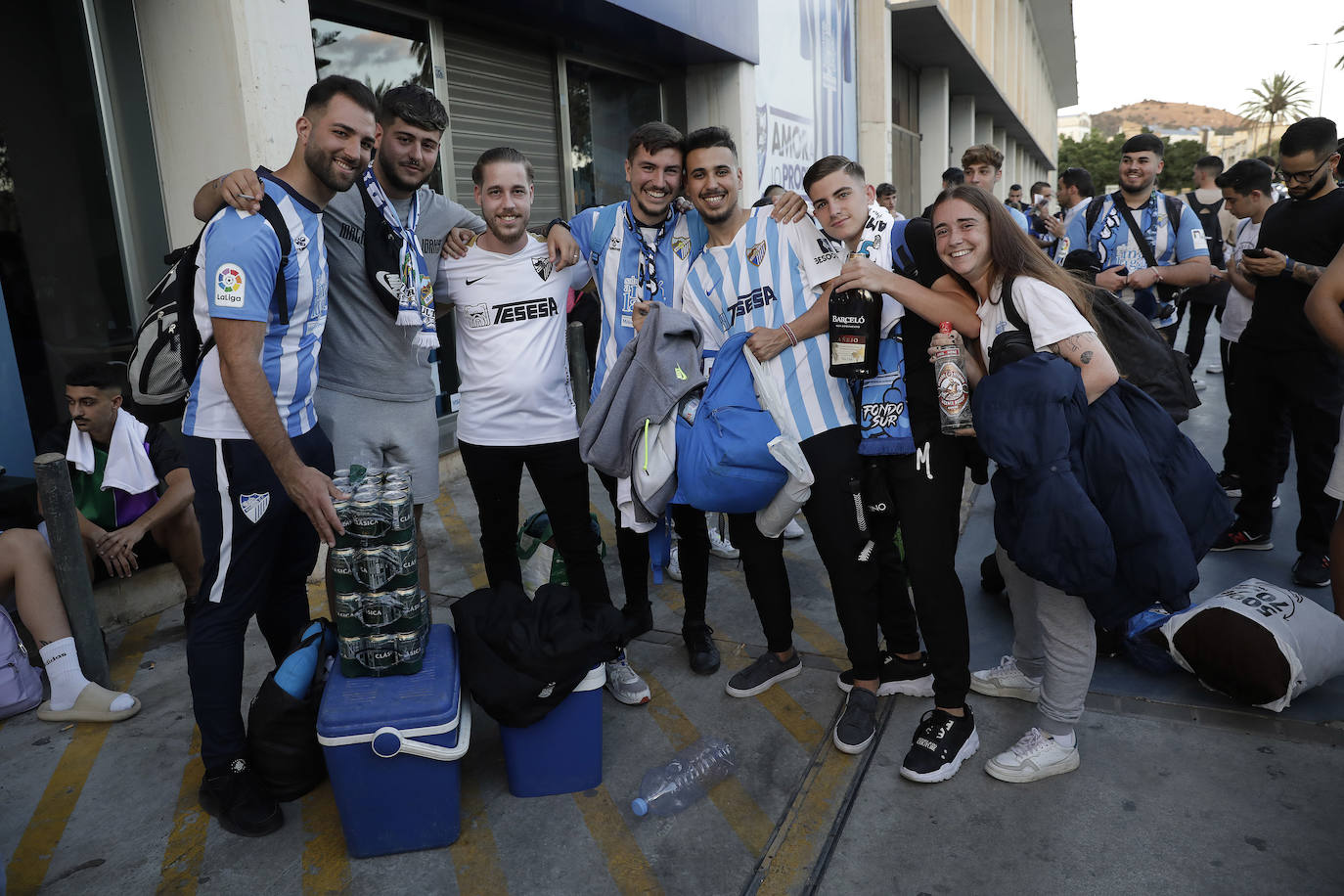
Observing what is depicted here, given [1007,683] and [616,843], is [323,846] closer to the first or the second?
[616,843]

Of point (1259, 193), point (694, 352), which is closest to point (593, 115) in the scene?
point (1259, 193)

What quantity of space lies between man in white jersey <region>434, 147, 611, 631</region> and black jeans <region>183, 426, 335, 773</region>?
2.58 feet

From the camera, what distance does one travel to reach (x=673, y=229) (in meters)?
3.50

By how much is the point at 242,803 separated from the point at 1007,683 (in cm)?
274

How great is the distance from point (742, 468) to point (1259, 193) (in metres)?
5.17

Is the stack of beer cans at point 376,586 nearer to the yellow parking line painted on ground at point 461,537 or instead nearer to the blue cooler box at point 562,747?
the blue cooler box at point 562,747

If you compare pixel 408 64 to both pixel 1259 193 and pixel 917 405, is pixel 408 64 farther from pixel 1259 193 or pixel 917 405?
pixel 1259 193

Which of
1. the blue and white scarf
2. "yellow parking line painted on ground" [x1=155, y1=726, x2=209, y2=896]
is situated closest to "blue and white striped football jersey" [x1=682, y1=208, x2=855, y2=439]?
the blue and white scarf

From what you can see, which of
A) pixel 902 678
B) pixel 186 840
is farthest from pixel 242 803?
pixel 902 678

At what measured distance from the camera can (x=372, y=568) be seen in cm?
274

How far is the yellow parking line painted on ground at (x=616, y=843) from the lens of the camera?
255 cm

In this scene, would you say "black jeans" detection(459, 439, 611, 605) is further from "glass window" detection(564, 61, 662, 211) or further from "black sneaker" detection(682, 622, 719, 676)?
"glass window" detection(564, 61, 662, 211)

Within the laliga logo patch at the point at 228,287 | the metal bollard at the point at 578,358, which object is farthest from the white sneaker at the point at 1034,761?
the metal bollard at the point at 578,358

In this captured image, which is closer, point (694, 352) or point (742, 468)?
point (742, 468)
